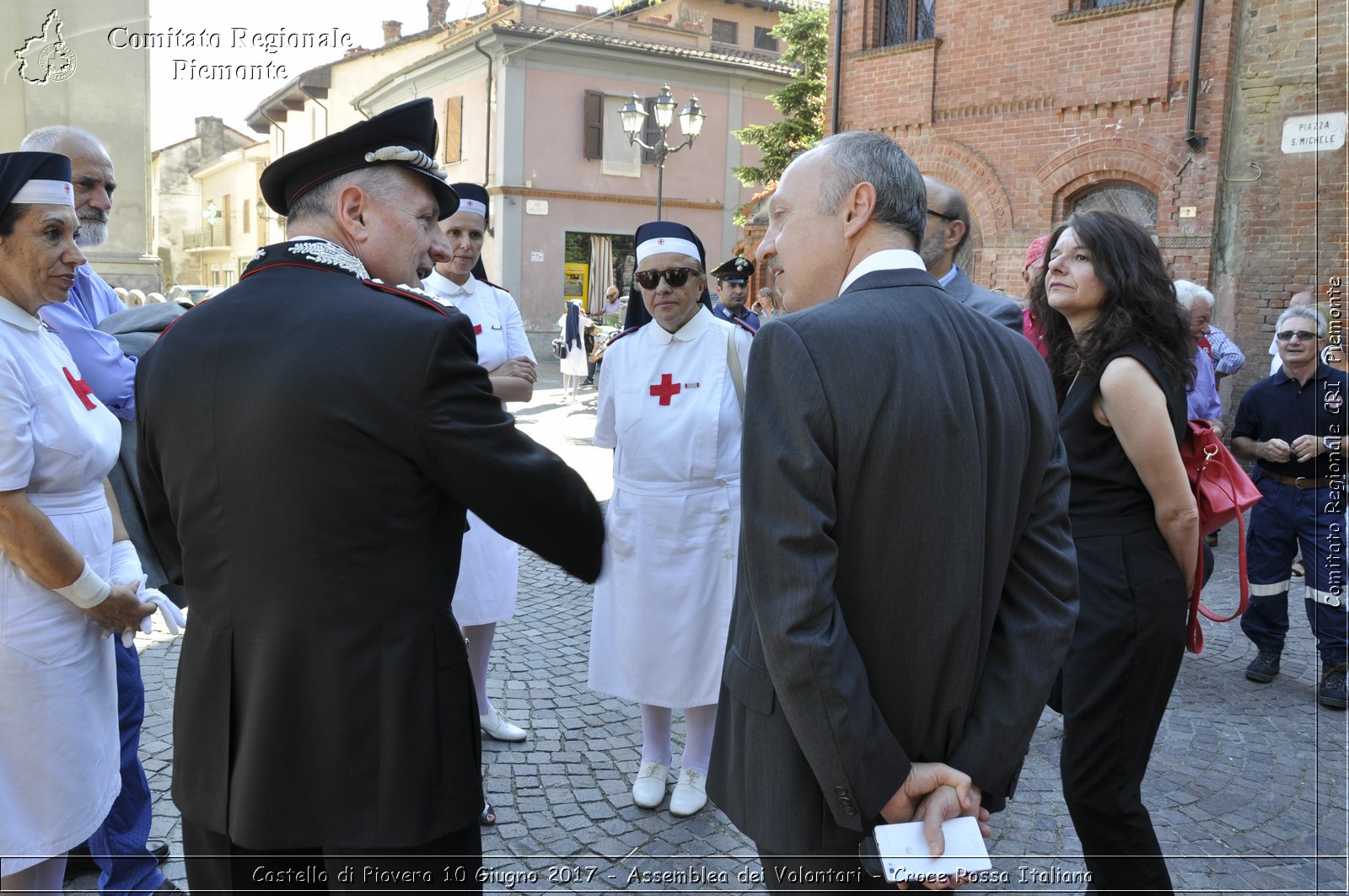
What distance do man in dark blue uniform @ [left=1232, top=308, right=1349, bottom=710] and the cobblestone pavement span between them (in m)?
0.26

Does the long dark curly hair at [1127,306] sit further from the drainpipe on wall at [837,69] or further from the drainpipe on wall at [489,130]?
the drainpipe on wall at [489,130]

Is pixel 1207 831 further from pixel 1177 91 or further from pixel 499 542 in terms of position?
pixel 1177 91

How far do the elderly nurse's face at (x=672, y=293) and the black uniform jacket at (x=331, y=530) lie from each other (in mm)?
2224

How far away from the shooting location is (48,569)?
8.10ft

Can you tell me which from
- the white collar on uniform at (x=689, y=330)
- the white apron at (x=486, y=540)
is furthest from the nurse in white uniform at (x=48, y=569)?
the white collar on uniform at (x=689, y=330)

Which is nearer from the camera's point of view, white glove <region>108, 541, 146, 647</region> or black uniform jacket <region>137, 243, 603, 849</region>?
black uniform jacket <region>137, 243, 603, 849</region>

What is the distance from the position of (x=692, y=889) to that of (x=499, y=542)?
1.65 meters

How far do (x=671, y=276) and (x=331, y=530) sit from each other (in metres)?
2.49

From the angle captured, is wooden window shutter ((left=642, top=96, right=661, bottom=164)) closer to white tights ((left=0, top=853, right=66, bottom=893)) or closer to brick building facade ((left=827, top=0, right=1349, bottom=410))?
brick building facade ((left=827, top=0, right=1349, bottom=410))

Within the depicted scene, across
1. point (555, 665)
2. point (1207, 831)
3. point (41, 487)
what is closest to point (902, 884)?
point (41, 487)

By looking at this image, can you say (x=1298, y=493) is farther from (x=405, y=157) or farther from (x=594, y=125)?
(x=594, y=125)

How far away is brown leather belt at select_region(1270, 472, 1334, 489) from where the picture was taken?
5613 millimetres

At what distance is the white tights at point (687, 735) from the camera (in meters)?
3.96

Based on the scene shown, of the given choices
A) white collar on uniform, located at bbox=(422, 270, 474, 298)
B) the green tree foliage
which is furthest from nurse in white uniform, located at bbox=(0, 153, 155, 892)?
the green tree foliage
